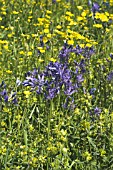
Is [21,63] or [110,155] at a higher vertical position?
[21,63]

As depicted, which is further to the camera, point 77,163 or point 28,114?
point 28,114

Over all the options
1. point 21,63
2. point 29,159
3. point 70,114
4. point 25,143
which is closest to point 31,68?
point 21,63

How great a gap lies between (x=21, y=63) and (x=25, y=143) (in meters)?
1.05

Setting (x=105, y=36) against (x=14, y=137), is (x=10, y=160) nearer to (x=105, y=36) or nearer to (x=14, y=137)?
(x=14, y=137)

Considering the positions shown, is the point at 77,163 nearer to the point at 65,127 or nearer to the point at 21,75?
A: the point at 65,127

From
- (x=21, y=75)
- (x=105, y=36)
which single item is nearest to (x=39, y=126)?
(x=21, y=75)

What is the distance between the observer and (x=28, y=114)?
3.37 metres

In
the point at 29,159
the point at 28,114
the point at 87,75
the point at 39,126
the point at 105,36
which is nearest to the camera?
the point at 29,159

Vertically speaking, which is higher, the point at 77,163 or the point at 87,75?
the point at 87,75

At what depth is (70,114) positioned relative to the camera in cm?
330

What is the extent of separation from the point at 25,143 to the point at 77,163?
1.15 ft

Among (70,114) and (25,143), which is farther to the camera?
(70,114)

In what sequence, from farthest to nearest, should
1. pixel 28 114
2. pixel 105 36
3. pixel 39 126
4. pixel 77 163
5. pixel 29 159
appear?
pixel 105 36 → pixel 28 114 → pixel 39 126 → pixel 77 163 → pixel 29 159

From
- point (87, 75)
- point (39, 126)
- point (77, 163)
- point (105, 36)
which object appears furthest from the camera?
point (105, 36)
